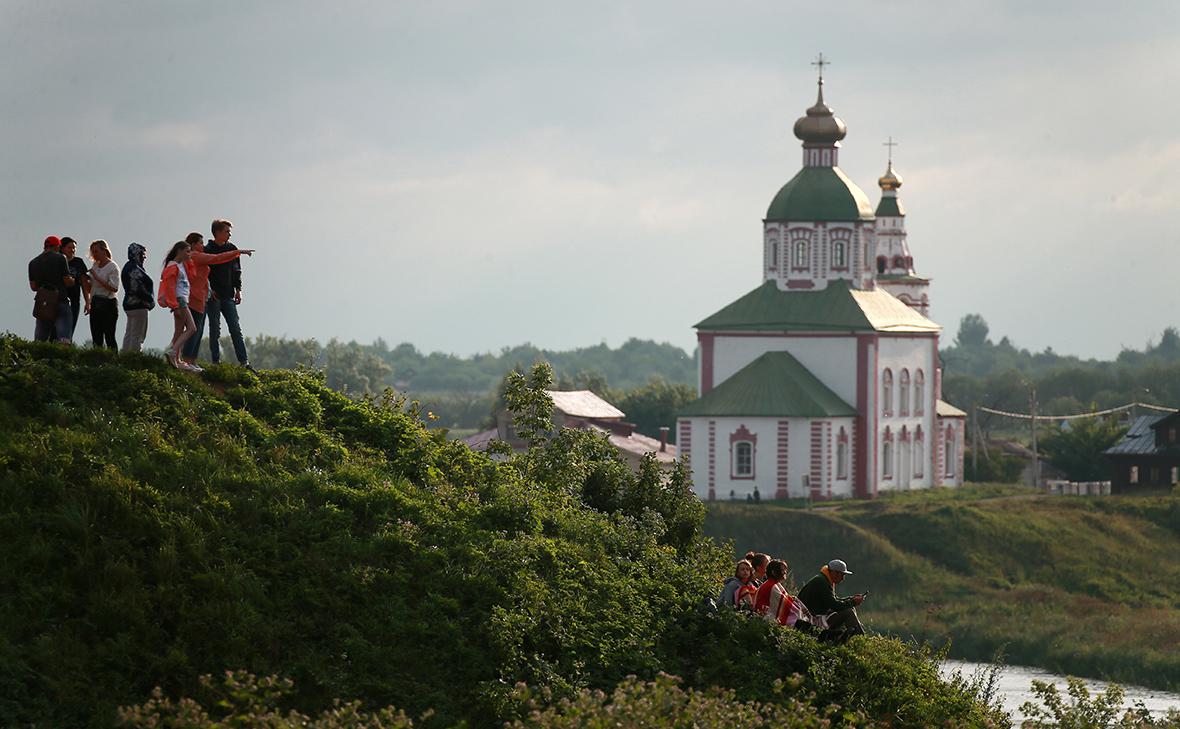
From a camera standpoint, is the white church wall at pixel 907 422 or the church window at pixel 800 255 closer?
the white church wall at pixel 907 422

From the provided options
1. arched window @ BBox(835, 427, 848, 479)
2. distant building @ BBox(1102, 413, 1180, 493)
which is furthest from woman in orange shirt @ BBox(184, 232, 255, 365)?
distant building @ BBox(1102, 413, 1180, 493)

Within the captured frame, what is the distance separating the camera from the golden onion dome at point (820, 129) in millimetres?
74500

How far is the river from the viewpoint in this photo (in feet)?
136

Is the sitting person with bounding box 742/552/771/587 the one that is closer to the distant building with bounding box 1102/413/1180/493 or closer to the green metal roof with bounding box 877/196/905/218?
the distant building with bounding box 1102/413/1180/493

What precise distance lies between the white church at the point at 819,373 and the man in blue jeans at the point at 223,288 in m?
42.3

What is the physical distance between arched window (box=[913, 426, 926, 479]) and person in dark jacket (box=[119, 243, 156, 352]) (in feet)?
169

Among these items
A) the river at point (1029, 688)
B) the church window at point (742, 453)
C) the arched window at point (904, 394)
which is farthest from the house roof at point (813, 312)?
the river at point (1029, 688)

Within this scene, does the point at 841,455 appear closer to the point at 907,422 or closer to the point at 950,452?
the point at 907,422

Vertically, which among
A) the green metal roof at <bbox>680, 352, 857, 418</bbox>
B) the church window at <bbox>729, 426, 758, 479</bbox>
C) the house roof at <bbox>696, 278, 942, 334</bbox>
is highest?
the house roof at <bbox>696, 278, 942, 334</bbox>

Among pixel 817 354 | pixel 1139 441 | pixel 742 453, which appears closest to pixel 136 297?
pixel 742 453

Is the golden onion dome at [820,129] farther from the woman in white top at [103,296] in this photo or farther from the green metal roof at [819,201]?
the woman in white top at [103,296]

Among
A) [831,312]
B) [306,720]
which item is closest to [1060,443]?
[831,312]

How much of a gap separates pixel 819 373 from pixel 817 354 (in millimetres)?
620

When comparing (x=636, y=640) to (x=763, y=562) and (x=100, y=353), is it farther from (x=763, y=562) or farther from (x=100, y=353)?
(x=100, y=353)
